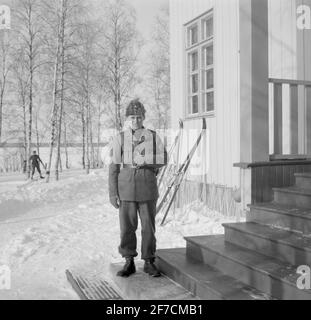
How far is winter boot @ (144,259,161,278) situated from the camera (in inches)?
153

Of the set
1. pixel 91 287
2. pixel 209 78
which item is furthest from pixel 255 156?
pixel 209 78

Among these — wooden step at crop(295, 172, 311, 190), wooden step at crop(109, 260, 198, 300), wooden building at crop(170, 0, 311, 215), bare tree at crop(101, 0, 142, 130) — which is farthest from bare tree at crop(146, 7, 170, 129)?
wooden step at crop(109, 260, 198, 300)

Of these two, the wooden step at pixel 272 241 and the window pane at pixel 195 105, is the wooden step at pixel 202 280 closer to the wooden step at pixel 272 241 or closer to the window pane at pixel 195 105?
the wooden step at pixel 272 241

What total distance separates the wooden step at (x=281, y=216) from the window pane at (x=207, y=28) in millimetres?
→ 4608

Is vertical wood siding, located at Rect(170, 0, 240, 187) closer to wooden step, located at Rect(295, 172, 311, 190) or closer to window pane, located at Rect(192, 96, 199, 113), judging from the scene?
window pane, located at Rect(192, 96, 199, 113)

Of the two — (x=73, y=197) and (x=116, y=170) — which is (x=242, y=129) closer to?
(x=116, y=170)

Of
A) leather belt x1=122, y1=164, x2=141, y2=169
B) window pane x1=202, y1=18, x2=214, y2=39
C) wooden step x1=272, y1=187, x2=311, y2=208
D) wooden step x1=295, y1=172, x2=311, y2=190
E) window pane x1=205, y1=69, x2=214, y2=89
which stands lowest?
wooden step x1=272, y1=187, x2=311, y2=208

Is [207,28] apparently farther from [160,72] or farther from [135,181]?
[160,72]

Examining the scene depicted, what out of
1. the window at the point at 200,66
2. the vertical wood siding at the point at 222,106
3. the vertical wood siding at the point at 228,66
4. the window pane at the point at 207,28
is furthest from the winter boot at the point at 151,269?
the window pane at the point at 207,28

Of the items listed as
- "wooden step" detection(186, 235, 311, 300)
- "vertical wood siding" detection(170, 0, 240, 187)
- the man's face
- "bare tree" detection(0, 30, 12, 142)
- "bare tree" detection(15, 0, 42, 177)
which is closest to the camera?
"wooden step" detection(186, 235, 311, 300)

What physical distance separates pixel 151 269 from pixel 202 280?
0.76 metres

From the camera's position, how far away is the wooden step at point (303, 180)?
13.6ft

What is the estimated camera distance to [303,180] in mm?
4227
